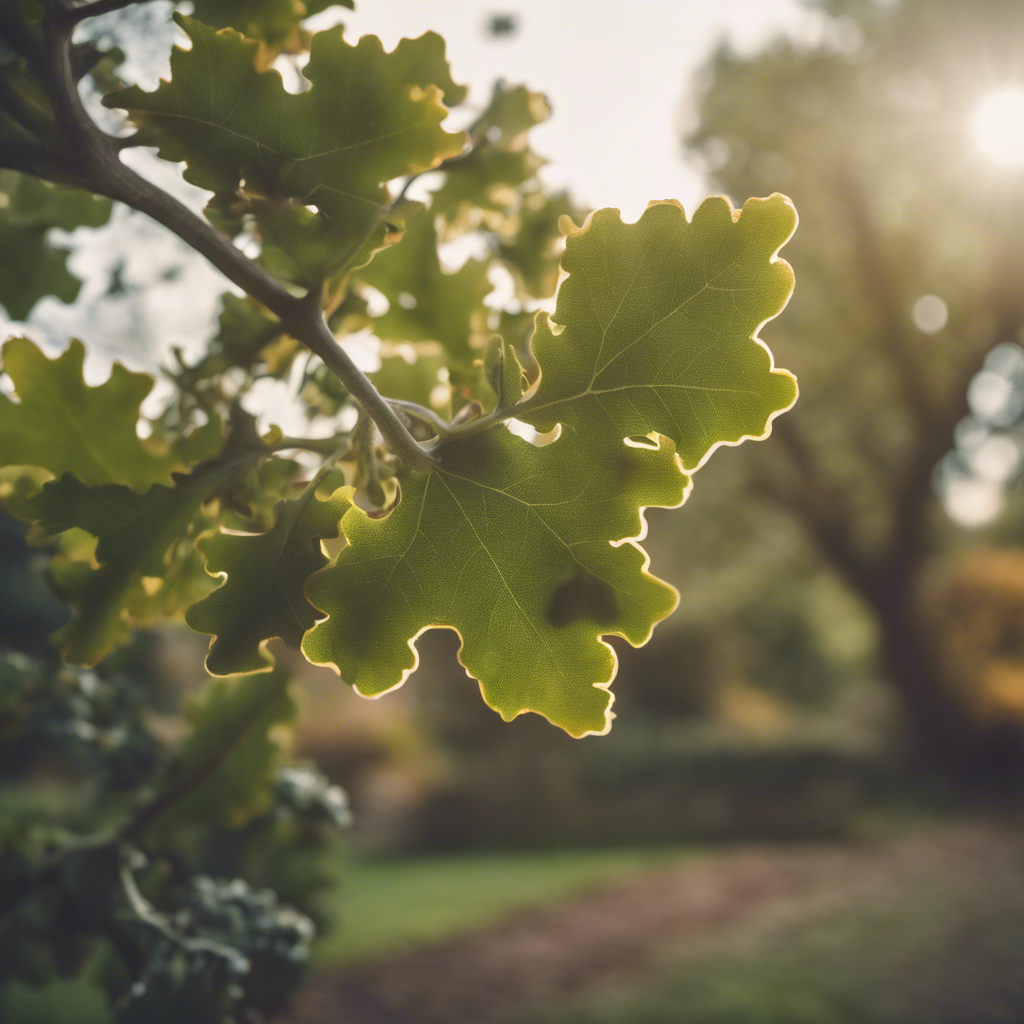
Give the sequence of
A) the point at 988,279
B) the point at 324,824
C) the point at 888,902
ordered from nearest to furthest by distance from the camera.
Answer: the point at 324,824 < the point at 888,902 < the point at 988,279

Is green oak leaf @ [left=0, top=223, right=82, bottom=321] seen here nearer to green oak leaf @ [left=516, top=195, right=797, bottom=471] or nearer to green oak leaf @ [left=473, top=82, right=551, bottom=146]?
green oak leaf @ [left=473, top=82, right=551, bottom=146]

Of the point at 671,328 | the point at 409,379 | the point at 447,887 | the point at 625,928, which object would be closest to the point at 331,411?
the point at 409,379

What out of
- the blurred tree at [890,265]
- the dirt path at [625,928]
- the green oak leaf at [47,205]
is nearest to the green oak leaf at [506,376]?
the green oak leaf at [47,205]

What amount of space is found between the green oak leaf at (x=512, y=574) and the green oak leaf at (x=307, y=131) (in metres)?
0.32

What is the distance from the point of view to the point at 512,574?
2.87 feet

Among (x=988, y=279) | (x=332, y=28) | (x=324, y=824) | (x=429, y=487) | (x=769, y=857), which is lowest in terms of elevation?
(x=324, y=824)

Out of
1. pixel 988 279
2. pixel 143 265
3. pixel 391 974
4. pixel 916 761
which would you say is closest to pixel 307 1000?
pixel 391 974

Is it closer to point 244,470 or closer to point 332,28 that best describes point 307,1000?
point 244,470

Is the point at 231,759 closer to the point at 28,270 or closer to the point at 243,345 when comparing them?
the point at 243,345

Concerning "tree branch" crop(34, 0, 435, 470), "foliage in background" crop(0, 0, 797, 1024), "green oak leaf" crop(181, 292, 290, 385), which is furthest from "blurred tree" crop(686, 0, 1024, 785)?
"tree branch" crop(34, 0, 435, 470)

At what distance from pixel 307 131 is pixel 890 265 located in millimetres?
11702

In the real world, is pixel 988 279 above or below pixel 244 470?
above

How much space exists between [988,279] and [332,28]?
11485mm

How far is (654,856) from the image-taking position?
8141mm
